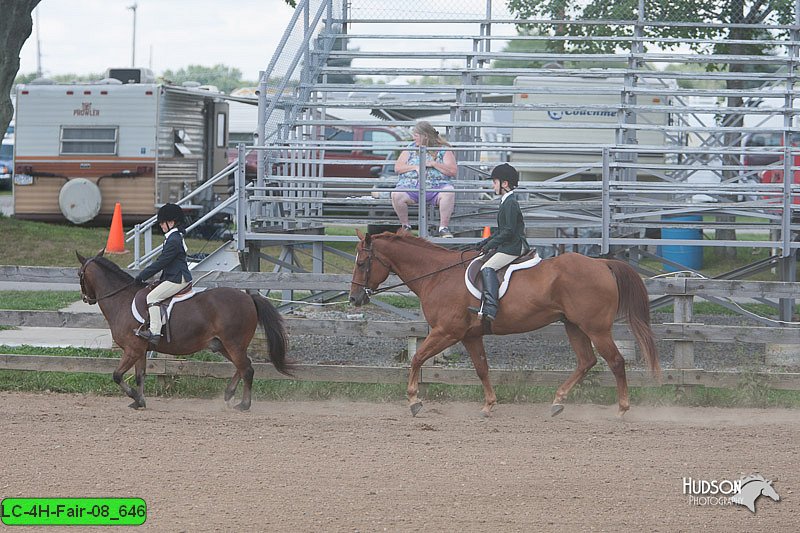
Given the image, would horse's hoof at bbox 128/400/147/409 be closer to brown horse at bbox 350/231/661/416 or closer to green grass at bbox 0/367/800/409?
green grass at bbox 0/367/800/409

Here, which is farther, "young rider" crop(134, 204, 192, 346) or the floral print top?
the floral print top

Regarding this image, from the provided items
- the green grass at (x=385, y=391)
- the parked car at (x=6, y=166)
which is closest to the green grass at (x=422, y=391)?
the green grass at (x=385, y=391)

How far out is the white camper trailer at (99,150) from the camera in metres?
23.1

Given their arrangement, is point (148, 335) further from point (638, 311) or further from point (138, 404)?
point (638, 311)

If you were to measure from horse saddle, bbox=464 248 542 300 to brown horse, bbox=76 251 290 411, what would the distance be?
184 cm

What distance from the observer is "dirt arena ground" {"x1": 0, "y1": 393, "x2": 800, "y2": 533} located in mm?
6730

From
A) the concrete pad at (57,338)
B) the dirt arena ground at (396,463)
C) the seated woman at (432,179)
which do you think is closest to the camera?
the dirt arena ground at (396,463)

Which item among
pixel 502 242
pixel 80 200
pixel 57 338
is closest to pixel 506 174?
pixel 502 242

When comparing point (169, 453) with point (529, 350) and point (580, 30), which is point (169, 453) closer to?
point (529, 350)

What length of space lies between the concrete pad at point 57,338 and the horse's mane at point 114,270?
263cm

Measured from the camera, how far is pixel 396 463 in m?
8.07

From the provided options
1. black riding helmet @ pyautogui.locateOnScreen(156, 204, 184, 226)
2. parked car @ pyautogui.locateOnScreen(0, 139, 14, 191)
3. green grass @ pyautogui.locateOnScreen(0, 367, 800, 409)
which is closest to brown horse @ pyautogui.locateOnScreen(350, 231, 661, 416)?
green grass @ pyautogui.locateOnScreen(0, 367, 800, 409)

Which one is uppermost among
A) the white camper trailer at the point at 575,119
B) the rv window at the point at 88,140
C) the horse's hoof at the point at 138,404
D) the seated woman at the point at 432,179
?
the white camper trailer at the point at 575,119

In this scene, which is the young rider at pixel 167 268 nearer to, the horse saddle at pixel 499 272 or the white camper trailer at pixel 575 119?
the horse saddle at pixel 499 272
